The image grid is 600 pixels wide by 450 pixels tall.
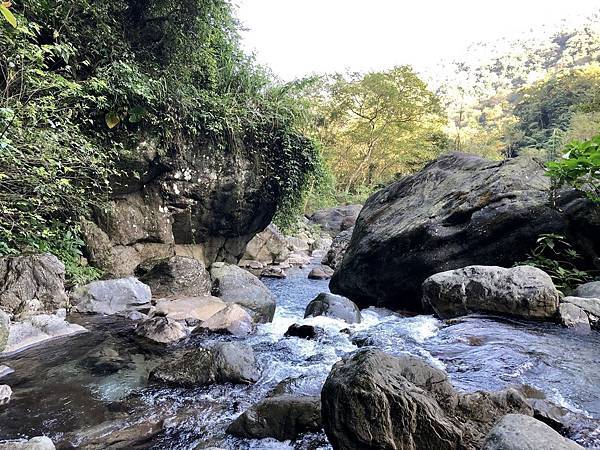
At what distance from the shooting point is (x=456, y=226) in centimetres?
770

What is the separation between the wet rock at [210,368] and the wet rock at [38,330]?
217 cm

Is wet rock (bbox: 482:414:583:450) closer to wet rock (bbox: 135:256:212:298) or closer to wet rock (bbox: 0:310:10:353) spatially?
wet rock (bbox: 0:310:10:353)

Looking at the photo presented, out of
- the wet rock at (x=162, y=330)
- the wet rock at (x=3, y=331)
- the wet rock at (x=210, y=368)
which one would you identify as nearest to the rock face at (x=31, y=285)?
the wet rock at (x=3, y=331)

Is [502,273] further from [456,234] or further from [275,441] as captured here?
[275,441]

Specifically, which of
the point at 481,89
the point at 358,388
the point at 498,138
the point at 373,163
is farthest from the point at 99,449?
the point at 481,89

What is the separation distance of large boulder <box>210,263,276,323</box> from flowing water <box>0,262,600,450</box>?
1349mm

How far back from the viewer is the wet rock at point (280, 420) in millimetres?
3426

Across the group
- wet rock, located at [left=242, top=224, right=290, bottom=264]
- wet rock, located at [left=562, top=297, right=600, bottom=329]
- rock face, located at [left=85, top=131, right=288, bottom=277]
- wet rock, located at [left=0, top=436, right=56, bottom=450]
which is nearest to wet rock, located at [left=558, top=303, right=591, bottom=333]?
wet rock, located at [left=562, top=297, right=600, bottom=329]

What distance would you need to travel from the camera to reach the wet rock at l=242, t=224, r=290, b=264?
50.8 ft

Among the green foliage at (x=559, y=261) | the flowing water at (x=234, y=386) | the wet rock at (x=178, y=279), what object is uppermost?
the green foliage at (x=559, y=261)

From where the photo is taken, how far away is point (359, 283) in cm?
922

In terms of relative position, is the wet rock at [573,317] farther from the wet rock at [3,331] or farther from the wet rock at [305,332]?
the wet rock at [3,331]

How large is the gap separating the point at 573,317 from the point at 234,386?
4.66m

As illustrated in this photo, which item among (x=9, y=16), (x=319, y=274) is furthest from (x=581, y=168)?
(x=319, y=274)
